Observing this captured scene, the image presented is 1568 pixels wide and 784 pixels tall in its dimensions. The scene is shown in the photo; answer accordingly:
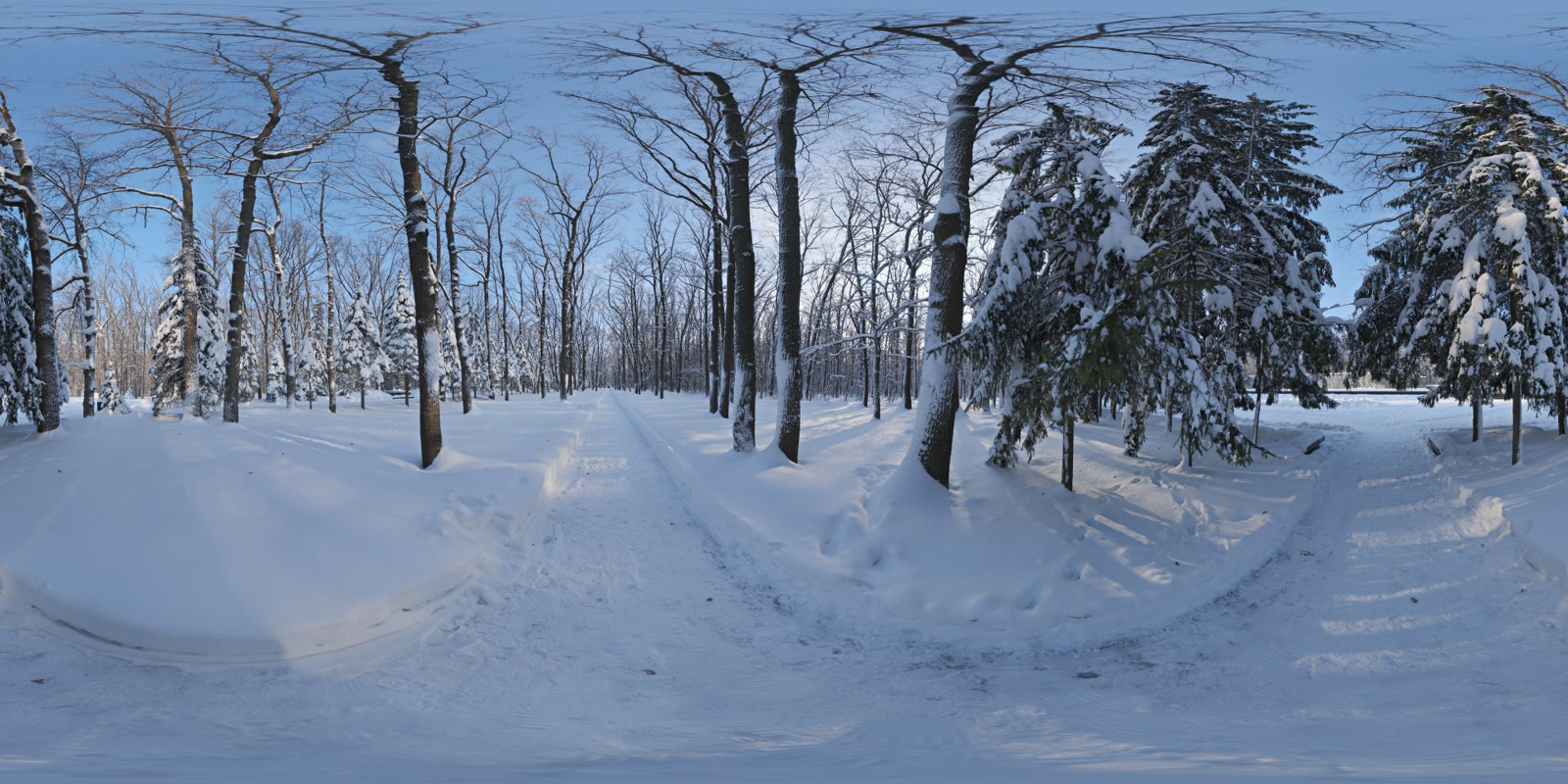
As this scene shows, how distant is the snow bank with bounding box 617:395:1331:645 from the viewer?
636 centimetres

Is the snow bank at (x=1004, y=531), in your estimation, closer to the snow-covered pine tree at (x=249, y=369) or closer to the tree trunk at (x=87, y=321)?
the tree trunk at (x=87, y=321)

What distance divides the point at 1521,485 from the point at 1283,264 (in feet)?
20.1

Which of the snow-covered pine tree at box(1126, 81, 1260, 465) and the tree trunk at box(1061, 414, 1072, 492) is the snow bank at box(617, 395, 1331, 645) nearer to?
the tree trunk at box(1061, 414, 1072, 492)

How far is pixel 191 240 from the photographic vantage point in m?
17.7

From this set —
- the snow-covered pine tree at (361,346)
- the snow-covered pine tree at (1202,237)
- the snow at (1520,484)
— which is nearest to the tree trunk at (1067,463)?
the snow-covered pine tree at (1202,237)

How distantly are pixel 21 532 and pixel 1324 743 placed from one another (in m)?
10.9

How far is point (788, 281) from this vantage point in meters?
11.7

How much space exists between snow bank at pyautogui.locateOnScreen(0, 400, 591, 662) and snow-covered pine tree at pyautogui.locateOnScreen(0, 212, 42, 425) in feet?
9.37

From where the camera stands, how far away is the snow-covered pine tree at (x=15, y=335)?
11844 mm

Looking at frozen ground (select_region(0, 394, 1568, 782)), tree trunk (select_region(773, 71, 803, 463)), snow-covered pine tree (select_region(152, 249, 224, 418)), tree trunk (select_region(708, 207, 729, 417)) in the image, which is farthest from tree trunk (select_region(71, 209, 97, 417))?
tree trunk (select_region(773, 71, 803, 463))

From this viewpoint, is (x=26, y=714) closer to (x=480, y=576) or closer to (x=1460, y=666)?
(x=480, y=576)

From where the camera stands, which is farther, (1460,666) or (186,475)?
(186,475)

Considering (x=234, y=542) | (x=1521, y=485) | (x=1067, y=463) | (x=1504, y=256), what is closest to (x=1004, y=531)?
(x=1067, y=463)

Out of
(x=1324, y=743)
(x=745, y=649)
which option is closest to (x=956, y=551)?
(x=745, y=649)
